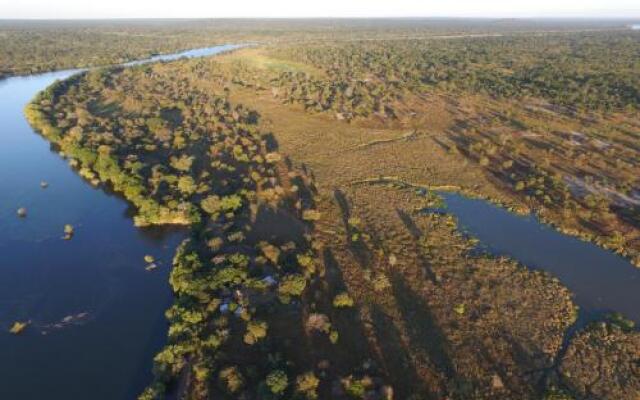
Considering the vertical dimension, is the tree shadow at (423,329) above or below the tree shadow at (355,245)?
below

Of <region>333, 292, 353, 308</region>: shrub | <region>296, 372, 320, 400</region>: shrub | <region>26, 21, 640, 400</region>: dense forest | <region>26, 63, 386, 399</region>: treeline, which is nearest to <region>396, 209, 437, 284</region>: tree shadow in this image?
<region>26, 21, 640, 400</region>: dense forest

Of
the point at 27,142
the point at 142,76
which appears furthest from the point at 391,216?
the point at 142,76

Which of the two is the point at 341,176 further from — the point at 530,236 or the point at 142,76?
the point at 142,76

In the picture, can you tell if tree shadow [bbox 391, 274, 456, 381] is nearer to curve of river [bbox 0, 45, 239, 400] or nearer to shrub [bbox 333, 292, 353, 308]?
shrub [bbox 333, 292, 353, 308]

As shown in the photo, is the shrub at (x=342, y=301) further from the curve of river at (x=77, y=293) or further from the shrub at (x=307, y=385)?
the curve of river at (x=77, y=293)

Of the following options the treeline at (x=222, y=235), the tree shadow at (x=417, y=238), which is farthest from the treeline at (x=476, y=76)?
the tree shadow at (x=417, y=238)
